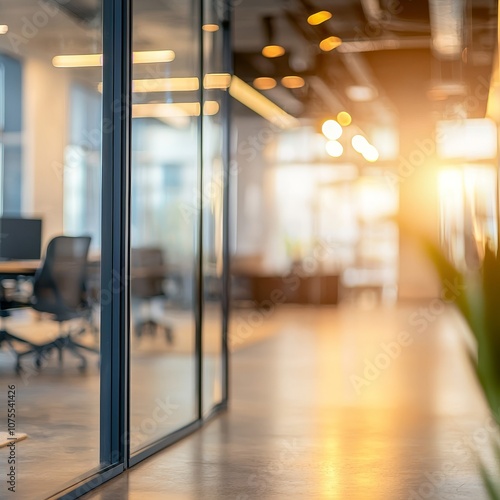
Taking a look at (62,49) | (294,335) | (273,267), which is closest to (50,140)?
(62,49)

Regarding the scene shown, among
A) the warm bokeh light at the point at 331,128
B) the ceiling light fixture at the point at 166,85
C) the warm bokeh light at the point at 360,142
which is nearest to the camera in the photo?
the ceiling light fixture at the point at 166,85

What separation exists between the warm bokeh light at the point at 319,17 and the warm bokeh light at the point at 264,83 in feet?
10.5

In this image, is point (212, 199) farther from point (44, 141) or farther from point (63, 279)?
point (44, 141)

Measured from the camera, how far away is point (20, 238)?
12.2ft

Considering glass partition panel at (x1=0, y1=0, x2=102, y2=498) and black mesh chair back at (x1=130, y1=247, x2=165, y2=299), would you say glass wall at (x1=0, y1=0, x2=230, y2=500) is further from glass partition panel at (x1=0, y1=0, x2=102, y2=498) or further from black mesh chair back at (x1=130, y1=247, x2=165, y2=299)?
black mesh chair back at (x1=130, y1=247, x2=165, y2=299)

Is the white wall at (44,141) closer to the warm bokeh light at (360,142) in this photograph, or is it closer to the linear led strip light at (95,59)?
the linear led strip light at (95,59)

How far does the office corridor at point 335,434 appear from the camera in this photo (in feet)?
13.1

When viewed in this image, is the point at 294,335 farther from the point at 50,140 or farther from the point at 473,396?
the point at 50,140

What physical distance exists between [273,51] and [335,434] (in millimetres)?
6907

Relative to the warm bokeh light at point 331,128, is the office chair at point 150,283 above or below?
below

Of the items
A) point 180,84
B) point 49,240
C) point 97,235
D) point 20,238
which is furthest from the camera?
point 180,84

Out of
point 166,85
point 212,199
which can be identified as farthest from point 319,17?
point 166,85

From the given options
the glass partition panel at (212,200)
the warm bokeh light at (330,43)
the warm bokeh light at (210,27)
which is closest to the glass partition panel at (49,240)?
the glass partition panel at (212,200)

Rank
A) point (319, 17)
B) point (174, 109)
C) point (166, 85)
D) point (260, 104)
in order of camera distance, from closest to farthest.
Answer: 1. point (166, 85)
2. point (174, 109)
3. point (319, 17)
4. point (260, 104)
